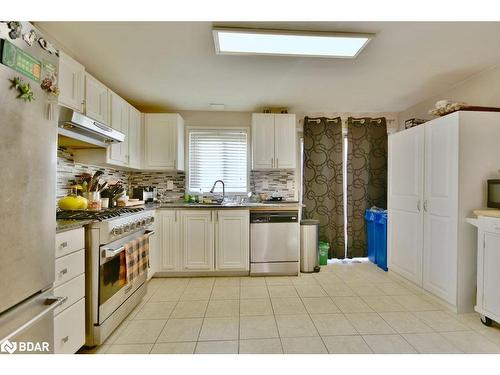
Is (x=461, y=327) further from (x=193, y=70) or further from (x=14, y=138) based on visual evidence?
(x=193, y=70)

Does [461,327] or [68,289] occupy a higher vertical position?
[68,289]

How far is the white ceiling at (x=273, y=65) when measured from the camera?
6.17 ft

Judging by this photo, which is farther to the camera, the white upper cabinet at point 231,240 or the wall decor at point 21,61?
the white upper cabinet at point 231,240

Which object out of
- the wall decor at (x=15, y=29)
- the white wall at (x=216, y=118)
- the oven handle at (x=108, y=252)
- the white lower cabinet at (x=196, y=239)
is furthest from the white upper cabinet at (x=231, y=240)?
the wall decor at (x=15, y=29)

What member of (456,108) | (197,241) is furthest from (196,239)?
(456,108)

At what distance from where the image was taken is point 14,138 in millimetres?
1000

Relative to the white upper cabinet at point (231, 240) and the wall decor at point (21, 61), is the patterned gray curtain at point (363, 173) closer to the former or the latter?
the white upper cabinet at point (231, 240)

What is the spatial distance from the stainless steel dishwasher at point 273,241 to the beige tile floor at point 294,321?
233 mm

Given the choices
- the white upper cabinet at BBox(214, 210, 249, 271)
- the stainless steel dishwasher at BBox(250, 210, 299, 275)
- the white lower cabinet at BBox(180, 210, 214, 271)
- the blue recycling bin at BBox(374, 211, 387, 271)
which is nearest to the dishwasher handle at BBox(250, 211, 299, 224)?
the stainless steel dishwasher at BBox(250, 210, 299, 275)

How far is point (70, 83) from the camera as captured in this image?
2027 millimetres

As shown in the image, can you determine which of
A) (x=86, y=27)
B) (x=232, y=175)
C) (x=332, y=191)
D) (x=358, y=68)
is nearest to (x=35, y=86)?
(x=86, y=27)

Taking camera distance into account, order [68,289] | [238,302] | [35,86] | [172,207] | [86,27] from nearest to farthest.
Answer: [35,86], [68,289], [86,27], [238,302], [172,207]
